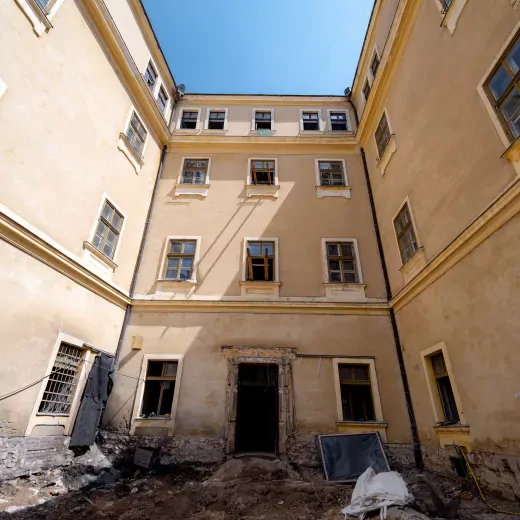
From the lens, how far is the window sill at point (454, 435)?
562 cm

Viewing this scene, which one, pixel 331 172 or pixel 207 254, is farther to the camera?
pixel 331 172

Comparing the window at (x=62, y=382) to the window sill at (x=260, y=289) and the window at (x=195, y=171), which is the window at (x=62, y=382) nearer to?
the window sill at (x=260, y=289)

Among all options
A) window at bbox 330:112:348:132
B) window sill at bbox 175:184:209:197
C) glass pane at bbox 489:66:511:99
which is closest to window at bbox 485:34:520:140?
glass pane at bbox 489:66:511:99

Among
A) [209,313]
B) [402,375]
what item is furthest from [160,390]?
[402,375]

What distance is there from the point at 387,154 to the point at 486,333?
6.03 m

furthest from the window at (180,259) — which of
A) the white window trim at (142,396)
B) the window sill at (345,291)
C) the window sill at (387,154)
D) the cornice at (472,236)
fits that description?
the window sill at (387,154)

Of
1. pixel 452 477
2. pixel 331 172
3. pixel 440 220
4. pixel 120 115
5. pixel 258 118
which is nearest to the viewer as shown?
pixel 452 477

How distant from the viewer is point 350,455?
711 centimetres

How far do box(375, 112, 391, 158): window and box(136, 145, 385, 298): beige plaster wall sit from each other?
3.99 feet

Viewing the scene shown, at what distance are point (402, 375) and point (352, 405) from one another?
150cm

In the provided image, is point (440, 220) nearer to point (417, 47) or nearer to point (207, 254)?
point (417, 47)

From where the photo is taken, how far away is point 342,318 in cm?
888

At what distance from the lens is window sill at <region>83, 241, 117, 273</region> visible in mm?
7770

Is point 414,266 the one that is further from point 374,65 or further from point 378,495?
point 374,65
